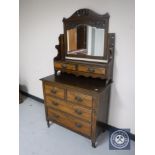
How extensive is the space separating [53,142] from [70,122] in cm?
36

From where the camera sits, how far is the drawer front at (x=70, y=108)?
6.14 ft

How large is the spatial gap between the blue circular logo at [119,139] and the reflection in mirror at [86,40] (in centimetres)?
108

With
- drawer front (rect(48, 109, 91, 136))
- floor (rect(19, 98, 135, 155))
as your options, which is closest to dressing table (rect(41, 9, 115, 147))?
drawer front (rect(48, 109, 91, 136))

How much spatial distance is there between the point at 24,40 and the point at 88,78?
5.33ft

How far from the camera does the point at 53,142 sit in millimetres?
2105

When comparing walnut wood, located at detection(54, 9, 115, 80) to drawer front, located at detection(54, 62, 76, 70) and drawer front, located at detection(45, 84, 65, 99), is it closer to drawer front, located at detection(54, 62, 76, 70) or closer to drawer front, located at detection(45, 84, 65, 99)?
drawer front, located at detection(54, 62, 76, 70)

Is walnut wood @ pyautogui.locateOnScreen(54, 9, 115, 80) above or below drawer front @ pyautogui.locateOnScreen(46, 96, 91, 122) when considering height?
above

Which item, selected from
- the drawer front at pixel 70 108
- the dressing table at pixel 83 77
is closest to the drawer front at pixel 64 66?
the dressing table at pixel 83 77

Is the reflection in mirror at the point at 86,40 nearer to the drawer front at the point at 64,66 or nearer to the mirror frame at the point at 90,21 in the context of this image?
the mirror frame at the point at 90,21

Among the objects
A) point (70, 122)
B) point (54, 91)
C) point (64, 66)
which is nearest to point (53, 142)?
point (70, 122)

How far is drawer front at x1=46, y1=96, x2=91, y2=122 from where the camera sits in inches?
73.7
